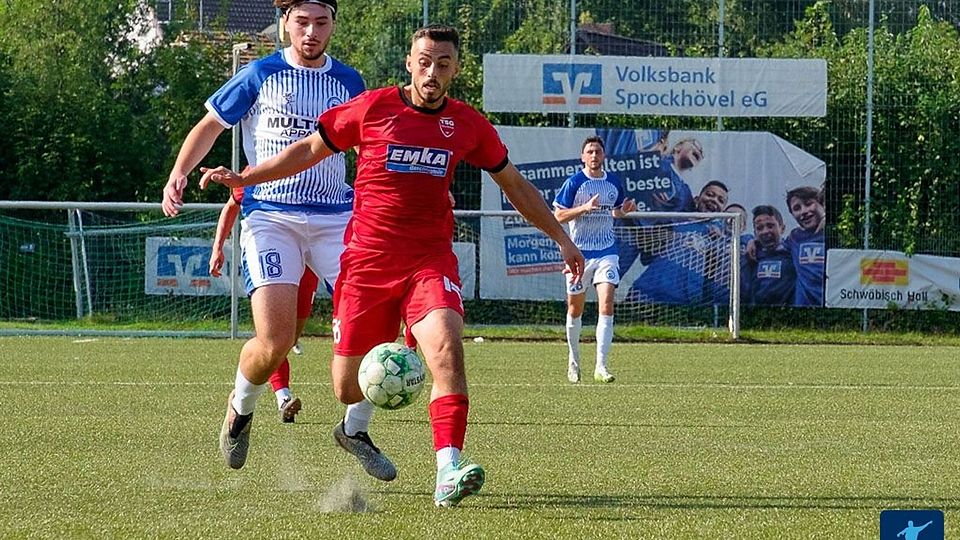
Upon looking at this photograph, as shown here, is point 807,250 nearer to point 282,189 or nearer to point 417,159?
point 282,189

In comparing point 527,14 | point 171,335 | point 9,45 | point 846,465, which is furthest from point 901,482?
point 9,45

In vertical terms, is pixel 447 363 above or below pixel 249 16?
below

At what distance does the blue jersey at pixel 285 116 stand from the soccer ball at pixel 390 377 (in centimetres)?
141

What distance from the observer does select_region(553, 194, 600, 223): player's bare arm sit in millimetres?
12725

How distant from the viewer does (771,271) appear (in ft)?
72.6

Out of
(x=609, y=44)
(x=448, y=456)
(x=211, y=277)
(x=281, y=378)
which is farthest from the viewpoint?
(x=609, y=44)

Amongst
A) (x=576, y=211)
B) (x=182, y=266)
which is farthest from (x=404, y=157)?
(x=182, y=266)

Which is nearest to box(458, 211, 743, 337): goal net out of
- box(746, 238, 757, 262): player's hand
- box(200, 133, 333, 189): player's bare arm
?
box(746, 238, 757, 262): player's hand

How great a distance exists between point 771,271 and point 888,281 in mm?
1600

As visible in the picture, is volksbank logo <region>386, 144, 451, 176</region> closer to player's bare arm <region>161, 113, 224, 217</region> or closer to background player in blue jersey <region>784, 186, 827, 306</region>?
player's bare arm <region>161, 113, 224, 217</region>

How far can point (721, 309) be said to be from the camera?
71.4 ft

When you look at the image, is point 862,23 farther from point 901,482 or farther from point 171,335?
point 901,482

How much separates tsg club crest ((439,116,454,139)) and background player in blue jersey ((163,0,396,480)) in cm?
93

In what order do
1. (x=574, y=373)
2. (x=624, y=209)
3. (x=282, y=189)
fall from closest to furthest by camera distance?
(x=282, y=189), (x=574, y=373), (x=624, y=209)
